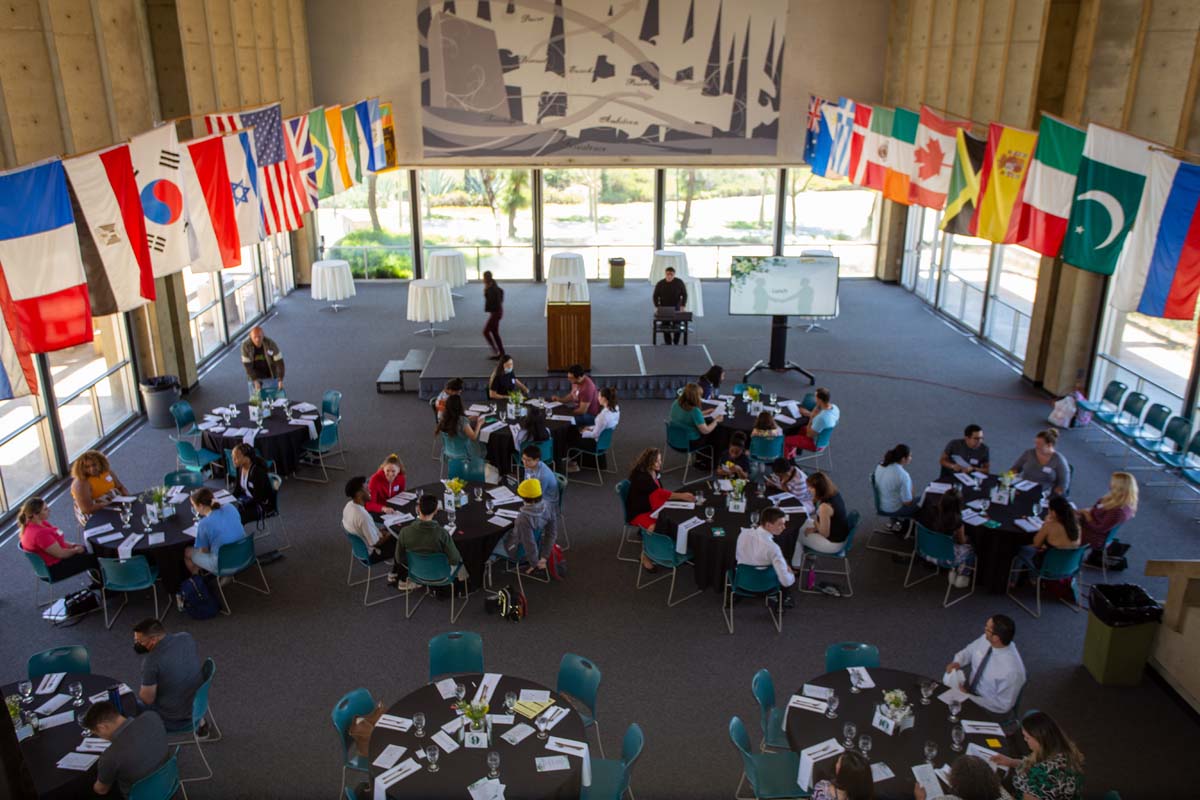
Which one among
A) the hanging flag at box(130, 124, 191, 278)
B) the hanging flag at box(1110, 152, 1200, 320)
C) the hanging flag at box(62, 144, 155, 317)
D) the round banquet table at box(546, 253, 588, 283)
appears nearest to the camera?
the hanging flag at box(1110, 152, 1200, 320)

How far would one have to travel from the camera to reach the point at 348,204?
81.6 feet

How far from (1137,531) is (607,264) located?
16295 mm

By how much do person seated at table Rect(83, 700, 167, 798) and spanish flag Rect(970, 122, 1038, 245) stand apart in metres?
12.6

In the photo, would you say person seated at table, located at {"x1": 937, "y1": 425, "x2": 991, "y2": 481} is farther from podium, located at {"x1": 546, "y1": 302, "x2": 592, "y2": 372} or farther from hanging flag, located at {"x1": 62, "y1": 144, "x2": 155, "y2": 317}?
hanging flag, located at {"x1": 62, "y1": 144, "x2": 155, "y2": 317}

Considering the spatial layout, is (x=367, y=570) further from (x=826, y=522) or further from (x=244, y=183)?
(x=244, y=183)

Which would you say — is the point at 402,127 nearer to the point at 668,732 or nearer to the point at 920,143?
the point at 920,143

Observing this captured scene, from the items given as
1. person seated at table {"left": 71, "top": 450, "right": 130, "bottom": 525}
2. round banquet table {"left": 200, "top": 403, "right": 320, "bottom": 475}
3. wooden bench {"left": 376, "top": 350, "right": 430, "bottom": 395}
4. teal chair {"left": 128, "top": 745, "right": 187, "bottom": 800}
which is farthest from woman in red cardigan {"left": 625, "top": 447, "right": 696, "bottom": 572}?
wooden bench {"left": 376, "top": 350, "right": 430, "bottom": 395}

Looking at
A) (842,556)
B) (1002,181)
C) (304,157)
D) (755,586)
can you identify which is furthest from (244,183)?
(1002,181)

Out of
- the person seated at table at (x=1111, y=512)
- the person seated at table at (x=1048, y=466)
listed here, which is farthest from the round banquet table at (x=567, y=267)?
the person seated at table at (x=1111, y=512)

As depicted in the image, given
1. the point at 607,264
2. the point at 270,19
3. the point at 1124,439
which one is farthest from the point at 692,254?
the point at 1124,439

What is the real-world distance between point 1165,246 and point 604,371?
8.85m

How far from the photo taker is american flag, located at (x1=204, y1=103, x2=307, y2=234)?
14.8 m

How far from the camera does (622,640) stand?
9812 mm

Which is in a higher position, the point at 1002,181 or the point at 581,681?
the point at 1002,181
